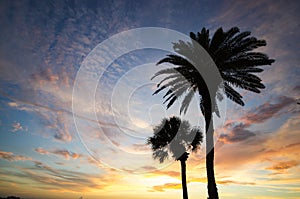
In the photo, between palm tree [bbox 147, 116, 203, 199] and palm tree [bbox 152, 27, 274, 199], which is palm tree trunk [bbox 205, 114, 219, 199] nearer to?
palm tree [bbox 152, 27, 274, 199]

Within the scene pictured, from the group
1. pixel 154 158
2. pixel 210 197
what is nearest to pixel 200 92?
pixel 210 197

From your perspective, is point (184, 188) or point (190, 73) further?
point (184, 188)

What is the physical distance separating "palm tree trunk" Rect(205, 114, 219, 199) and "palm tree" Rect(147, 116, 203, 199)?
861 centimetres

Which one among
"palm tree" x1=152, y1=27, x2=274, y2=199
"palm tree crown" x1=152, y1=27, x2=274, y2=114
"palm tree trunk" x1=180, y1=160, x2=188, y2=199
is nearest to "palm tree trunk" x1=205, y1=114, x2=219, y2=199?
"palm tree" x1=152, y1=27, x2=274, y2=199

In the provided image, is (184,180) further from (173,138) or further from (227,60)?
(227,60)

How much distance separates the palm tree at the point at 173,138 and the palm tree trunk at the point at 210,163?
8612mm

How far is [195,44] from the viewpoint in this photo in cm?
1956

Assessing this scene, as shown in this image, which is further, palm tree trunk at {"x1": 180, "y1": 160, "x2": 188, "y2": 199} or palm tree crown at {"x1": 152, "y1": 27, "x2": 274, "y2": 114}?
palm tree trunk at {"x1": 180, "y1": 160, "x2": 188, "y2": 199}

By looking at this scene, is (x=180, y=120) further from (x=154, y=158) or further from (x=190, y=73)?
(x=190, y=73)

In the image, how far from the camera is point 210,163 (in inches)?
674

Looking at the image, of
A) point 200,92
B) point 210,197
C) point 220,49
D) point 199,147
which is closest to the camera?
point 210,197

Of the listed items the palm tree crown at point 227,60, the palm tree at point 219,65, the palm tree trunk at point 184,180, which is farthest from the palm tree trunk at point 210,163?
the palm tree trunk at point 184,180

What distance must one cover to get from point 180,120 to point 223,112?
24.9ft

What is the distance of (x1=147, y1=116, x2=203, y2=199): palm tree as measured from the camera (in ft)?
88.4
